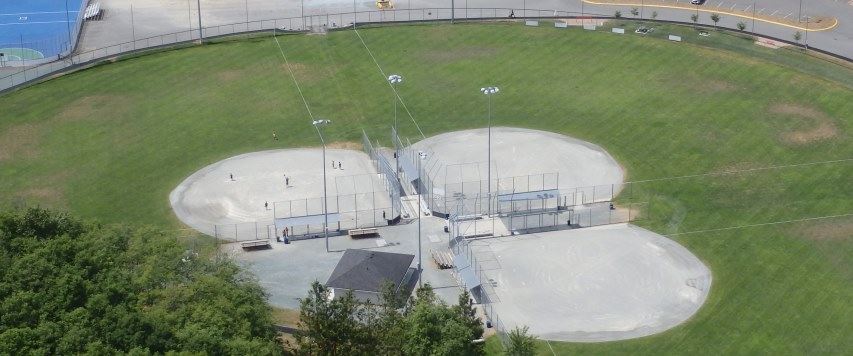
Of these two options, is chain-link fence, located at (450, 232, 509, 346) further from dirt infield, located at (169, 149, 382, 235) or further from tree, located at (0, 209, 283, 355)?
tree, located at (0, 209, 283, 355)

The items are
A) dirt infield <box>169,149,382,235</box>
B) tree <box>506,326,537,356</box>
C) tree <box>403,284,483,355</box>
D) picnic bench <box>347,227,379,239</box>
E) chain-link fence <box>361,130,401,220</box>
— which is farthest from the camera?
chain-link fence <box>361,130,401,220</box>

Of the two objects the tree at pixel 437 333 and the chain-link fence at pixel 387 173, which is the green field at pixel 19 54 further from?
the tree at pixel 437 333

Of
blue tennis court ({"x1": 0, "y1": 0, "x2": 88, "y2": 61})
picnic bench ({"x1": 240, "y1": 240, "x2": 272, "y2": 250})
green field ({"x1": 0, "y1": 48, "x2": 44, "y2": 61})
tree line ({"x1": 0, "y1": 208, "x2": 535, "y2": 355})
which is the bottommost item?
picnic bench ({"x1": 240, "y1": 240, "x2": 272, "y2": 250})

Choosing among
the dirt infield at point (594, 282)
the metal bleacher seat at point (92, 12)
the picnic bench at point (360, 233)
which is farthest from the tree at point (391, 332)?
the metal bleacher seat at point (92, 12)

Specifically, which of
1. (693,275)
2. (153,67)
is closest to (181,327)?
(693,275)

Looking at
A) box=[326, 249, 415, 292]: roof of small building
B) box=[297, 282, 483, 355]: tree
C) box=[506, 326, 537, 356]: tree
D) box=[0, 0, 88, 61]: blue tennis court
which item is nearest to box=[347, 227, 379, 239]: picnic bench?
box=[326, 249, 415, 292]: roof of small building

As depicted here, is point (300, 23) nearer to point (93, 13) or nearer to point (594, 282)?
point (93, 13)

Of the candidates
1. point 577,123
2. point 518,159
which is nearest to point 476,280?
point 518,159
